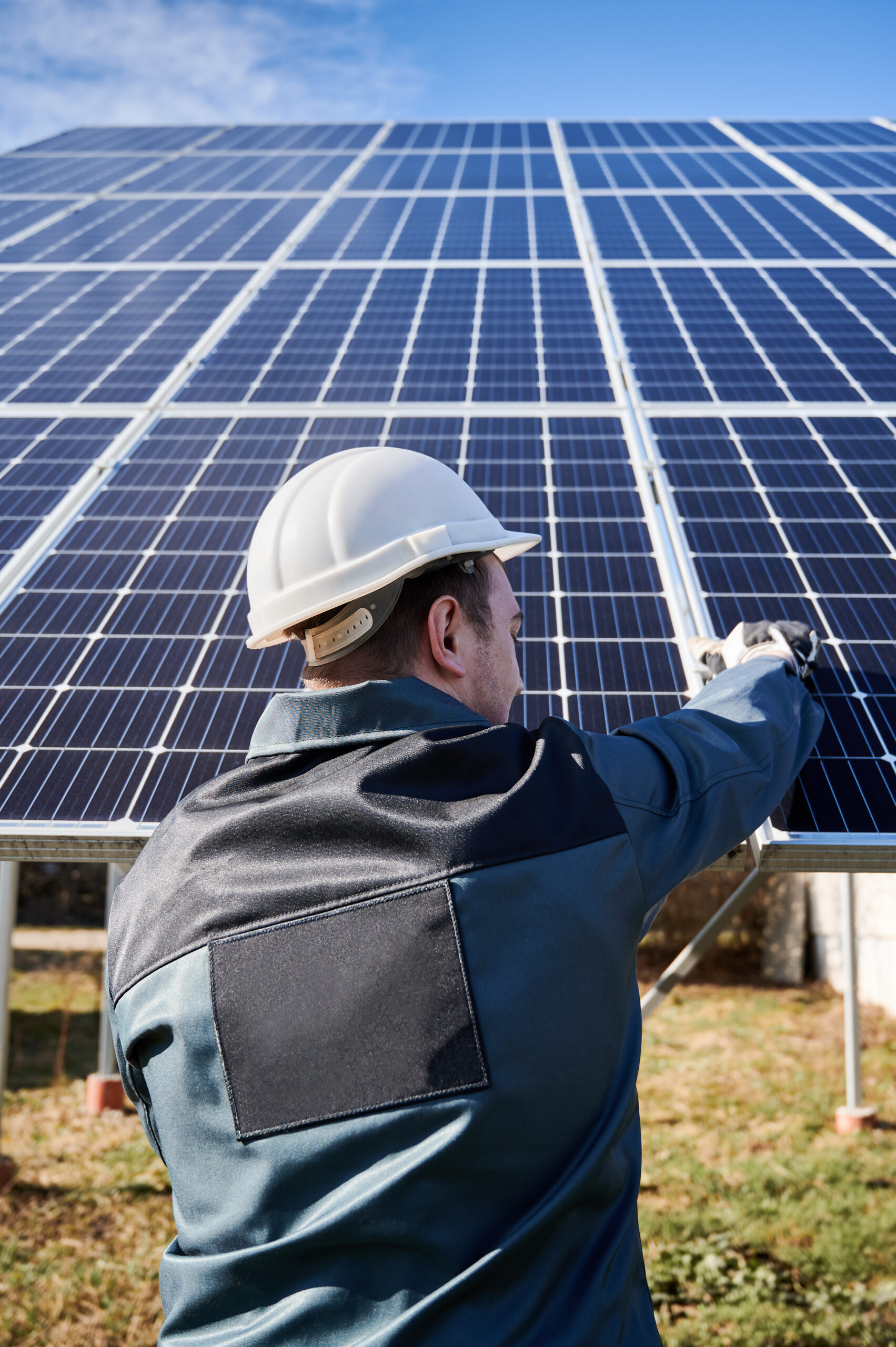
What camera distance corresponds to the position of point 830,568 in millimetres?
3756

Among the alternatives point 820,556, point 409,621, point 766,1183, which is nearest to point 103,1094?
point 766,1183

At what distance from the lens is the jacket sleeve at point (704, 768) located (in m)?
1.98

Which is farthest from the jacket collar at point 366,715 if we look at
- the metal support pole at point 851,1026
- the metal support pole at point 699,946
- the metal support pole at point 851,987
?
the metal support pole at point 851,987

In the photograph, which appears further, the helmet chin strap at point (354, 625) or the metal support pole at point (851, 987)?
the metal support pole at point (851, 987)

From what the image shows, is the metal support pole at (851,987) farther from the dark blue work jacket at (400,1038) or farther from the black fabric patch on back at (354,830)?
the black fabric patch on back at (354,830)

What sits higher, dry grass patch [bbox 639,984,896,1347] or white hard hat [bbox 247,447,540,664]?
white hard hat [bbox 247,447,540,664]

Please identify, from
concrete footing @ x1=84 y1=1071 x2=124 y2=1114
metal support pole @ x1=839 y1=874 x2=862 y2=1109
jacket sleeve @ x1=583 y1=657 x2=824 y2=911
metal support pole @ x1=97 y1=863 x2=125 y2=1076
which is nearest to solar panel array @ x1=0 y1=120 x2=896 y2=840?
jacket sleeve @ x1=583 y1=657 x2=824 y2=911

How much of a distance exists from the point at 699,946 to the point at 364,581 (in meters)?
4.00

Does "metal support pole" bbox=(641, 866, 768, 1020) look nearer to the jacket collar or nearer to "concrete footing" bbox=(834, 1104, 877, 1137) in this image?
"concrete footing" bbox=(834, 1104, 877, 1137)

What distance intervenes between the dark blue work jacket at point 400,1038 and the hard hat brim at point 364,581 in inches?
14.2

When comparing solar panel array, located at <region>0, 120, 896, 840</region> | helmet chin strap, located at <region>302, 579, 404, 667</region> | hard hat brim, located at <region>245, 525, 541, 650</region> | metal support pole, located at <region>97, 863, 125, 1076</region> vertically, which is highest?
solar panel array, located at <region>0, 120, 896, 840</region>

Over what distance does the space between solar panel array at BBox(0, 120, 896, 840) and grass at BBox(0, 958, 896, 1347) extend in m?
4.35

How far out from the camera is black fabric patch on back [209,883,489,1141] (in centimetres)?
165

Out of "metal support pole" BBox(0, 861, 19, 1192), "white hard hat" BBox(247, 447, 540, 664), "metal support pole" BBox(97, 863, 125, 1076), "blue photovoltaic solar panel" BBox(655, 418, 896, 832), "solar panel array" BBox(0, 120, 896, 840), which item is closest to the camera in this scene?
"white hard hat" BBox(247, 447, 540, 664)
